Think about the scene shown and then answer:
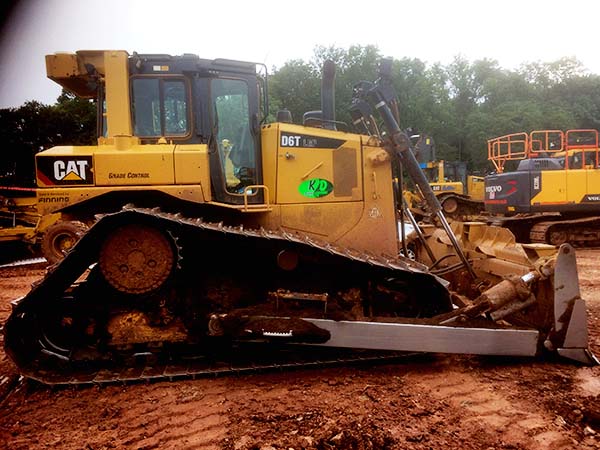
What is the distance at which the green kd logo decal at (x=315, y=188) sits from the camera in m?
4.57

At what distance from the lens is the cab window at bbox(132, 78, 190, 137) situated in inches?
174

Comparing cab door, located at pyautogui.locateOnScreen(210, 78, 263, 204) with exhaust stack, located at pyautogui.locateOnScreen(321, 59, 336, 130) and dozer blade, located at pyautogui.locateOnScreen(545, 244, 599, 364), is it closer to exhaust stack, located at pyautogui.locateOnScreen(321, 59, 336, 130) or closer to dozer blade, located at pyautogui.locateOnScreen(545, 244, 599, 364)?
exhaust stack, located at pyautogui.locateOnScreen(321, 59, 336, 130)

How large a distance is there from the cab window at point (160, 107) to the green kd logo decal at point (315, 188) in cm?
119

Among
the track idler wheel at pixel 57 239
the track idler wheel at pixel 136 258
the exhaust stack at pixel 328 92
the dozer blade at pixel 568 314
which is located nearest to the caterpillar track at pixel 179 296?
the track idler wheel at pixel 136 258

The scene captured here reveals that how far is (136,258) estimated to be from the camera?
364 centimetres

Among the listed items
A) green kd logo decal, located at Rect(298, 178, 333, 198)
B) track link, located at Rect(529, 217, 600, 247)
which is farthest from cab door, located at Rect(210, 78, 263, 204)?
track link, located at Rect(529, 217, 600, 247)

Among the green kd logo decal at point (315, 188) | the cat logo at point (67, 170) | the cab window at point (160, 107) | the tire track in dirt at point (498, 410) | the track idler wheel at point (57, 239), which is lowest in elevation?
the tire track in dirt at point (498, 410)

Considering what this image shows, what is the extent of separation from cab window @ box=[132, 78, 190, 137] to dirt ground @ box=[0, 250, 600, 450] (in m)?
2.23

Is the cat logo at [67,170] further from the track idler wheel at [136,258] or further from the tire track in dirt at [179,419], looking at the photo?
the tire track in dirt at [179,419]

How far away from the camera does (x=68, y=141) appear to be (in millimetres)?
18266

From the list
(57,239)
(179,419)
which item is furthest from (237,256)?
(57,239)

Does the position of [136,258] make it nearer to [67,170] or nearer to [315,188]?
[67,170]

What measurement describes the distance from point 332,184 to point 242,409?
2.23 meters

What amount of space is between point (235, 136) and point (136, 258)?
62.5 inches
